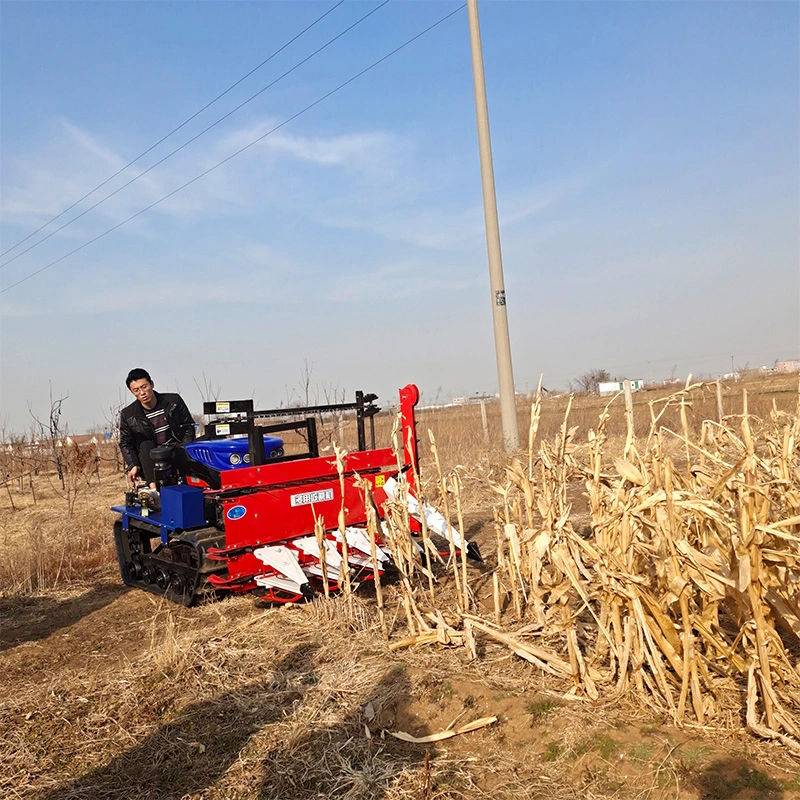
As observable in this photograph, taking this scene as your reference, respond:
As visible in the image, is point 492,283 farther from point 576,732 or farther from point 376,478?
point 576,732

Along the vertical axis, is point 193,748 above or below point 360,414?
below

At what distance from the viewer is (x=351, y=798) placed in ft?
10.1

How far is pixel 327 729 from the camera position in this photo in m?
3.68

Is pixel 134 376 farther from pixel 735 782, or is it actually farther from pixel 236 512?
pixel 735 782

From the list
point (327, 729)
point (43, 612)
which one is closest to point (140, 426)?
point (43, 612)

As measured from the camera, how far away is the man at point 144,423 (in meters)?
7.16

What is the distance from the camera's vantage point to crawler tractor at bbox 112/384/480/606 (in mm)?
5816

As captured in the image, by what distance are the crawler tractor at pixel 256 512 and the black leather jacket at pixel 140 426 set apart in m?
0.47

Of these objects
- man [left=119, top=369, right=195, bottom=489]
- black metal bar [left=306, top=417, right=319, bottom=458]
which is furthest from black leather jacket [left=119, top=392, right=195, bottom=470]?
black metal bar [left=306, top=417, right=319, bottom=458]

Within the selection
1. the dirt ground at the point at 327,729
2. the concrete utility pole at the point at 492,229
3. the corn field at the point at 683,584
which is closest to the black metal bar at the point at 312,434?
the dirt ground at the point at 327,729

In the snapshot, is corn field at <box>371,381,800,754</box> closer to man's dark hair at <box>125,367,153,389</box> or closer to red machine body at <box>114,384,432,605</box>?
red machine body at <box>114,384,432,605</box>

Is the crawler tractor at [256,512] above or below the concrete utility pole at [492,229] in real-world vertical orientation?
below

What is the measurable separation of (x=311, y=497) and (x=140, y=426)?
2055mm

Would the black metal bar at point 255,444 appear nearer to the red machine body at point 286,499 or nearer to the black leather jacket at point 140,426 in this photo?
the red machine body at point 286,499
